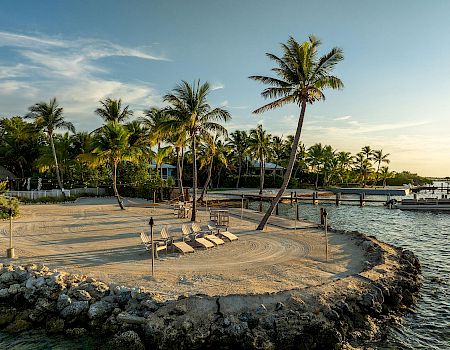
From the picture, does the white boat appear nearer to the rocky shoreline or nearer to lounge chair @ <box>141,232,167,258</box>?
the rocky shoreline

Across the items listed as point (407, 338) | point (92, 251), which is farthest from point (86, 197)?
point (407, 338)

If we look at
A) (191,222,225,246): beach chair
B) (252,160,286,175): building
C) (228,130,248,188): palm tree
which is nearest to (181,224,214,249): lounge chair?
(191,222,225,246): beach chair

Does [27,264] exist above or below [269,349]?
above

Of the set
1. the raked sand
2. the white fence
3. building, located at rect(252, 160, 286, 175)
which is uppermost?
building, located at rect(252, 160, 286, 175)

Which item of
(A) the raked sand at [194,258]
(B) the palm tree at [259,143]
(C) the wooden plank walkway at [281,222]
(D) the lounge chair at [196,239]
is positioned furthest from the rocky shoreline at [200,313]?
(B) the palm tree at [259,143]

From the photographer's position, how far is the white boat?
138 ft

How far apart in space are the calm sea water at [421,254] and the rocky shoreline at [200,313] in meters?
0.61

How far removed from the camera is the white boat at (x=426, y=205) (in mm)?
42000

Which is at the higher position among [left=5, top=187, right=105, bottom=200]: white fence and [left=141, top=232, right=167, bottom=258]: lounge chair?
[left=5, top=187, right=105, bottom=200]: white fence

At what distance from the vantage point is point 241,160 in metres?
65.1

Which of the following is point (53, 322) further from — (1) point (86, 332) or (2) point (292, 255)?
(2) point (292, 255)

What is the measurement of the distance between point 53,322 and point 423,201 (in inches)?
1749

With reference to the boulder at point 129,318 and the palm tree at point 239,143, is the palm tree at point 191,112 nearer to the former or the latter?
the boulder at point 129,318

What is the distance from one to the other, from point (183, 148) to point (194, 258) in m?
20.0
